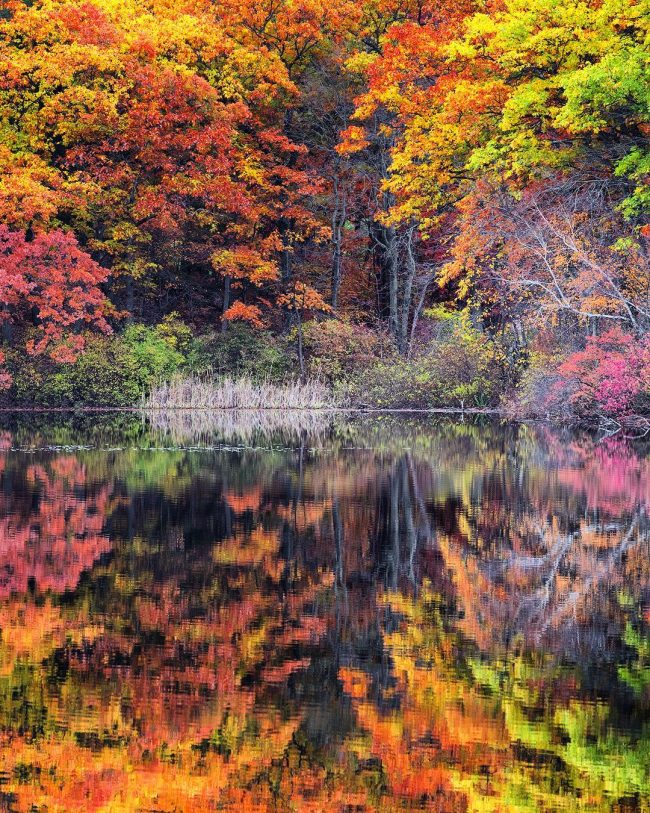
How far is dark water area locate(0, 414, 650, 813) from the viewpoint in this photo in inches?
182

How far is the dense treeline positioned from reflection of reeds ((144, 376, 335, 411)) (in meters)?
0.98

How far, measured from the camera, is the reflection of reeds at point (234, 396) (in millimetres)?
34750

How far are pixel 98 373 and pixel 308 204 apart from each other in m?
9.00

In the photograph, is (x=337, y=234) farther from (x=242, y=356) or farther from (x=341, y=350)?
(x=242, y=356)

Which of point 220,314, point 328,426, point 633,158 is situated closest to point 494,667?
point 633,158

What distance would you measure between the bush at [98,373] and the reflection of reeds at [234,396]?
2.59 feet

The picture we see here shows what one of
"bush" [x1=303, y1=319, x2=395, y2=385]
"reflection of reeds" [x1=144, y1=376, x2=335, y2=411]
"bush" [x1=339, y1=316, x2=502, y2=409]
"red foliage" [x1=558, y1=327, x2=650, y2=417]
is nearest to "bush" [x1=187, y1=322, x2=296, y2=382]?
"bush" [x1=303, y1=319, x2=395, y2=385]

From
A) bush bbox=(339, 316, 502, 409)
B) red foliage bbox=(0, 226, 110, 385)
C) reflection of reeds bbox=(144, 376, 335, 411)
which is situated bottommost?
reflection of reeds bbox=(144, 376, 335, 411)

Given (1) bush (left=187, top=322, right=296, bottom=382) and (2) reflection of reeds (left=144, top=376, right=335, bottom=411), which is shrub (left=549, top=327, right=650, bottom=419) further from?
(1) bush (left=187, top=322, right=296, bottom=382)

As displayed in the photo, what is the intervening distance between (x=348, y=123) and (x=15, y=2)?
1045 cm

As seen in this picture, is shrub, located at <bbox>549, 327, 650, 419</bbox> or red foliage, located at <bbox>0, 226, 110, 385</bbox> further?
red foliage, located at <bbox>0, 226, 110, 385</bbox>

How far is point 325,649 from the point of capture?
6.43 meters

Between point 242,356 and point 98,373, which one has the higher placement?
point 242,356

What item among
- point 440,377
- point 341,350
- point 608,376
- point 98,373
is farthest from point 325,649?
point 341,350
